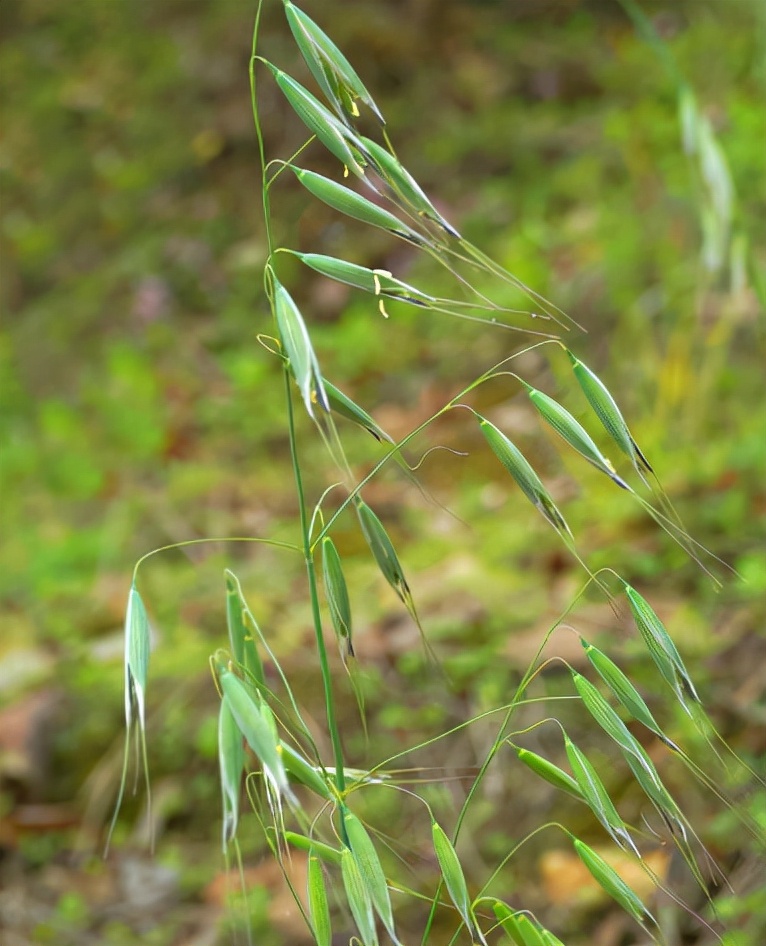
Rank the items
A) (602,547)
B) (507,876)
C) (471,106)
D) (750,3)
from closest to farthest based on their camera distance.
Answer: (507,876) → (602,547) → (750,3) → (471,106)

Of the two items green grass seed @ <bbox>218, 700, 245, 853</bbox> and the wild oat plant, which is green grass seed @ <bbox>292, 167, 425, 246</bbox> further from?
green grass seed @ <bbox>218, 700, 245, 853</bbox>

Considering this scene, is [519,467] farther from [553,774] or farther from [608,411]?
[553,774]

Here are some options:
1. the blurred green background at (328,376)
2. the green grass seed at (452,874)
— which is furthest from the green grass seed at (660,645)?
the blurred green background at (328,376)

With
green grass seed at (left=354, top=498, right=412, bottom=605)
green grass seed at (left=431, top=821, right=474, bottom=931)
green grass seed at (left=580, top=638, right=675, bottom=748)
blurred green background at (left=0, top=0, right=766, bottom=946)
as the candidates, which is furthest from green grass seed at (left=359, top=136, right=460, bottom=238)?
blurred green background at (left=0, top=0, right=766, bottom=946)

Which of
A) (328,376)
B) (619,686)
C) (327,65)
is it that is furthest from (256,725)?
(328,376)

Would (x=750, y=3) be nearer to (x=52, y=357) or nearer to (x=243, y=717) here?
(x=52, y=357)

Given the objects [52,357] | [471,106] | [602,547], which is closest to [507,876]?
[602,547]
